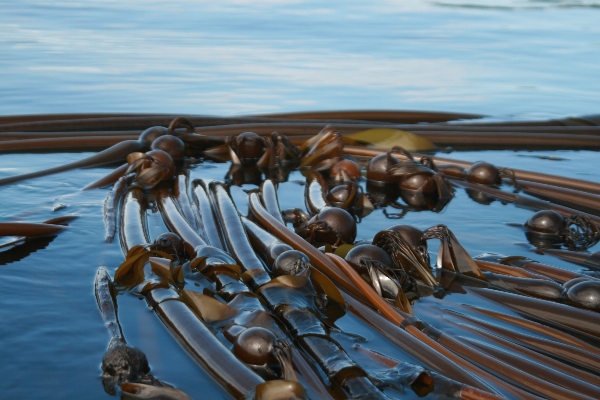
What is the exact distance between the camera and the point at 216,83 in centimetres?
714

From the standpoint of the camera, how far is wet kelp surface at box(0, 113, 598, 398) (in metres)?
1.84

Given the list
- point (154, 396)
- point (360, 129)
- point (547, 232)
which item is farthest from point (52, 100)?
point (154, 396)

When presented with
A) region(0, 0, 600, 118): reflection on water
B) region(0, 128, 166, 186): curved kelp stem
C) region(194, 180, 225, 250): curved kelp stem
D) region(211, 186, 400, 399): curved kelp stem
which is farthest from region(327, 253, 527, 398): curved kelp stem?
region(0, 0, 600, 118): reflection on water

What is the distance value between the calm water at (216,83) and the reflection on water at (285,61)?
0.11 ft

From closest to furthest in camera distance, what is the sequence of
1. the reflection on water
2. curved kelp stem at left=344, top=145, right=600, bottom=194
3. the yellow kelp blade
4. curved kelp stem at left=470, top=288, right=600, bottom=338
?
1. curved kelp stem at left=470, top=288, right=600, bottom=338
2. curved kelp stem at left=344, top=145, right=600, bottom=194
3. the yellow kelp blade
4. the reflection on water

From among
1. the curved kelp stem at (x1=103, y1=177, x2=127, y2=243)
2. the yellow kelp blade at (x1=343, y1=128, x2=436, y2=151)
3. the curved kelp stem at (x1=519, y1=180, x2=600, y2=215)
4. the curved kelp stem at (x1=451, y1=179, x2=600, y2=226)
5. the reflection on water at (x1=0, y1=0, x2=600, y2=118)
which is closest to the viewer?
the curved kelp stem at (x1=103, y1=177, x2=127, y2=243)

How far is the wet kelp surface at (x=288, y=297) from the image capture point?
1.84m

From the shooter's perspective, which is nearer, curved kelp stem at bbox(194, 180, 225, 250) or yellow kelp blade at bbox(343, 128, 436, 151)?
curved kelp stem at bbox(194, 180, 225, 250)

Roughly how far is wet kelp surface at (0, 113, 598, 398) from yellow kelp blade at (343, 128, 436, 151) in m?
1.08

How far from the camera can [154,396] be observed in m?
1.72

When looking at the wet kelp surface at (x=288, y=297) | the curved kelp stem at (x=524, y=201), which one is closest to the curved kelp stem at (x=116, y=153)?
the wet kelp surface at (x=288, y=297)

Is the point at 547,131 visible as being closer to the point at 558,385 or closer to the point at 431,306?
the point at 431,306

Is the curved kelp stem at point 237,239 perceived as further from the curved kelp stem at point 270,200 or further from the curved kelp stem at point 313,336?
the curved kelp stem at point 270,200

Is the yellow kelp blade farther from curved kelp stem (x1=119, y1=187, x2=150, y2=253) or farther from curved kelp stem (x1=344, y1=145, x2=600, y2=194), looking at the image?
curved kelp stem (x1=119, y1=187, x2=150, y2=253)
